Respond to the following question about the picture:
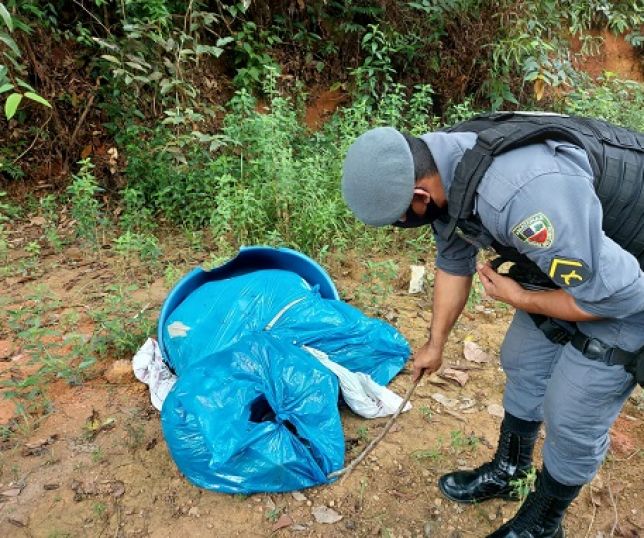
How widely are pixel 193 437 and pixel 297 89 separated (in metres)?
4.12

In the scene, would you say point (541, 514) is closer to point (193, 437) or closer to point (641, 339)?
point (641, 339)

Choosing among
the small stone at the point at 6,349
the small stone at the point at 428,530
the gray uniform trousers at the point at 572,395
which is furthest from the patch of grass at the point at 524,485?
the small stone at the point at 6,349

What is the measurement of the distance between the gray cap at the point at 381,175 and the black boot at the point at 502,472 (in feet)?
3.38

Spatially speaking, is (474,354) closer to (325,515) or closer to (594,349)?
(325,515)

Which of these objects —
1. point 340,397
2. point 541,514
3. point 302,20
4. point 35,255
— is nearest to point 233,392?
point 340,397

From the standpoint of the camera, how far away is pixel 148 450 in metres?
2.37

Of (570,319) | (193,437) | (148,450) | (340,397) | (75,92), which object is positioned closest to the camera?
(570,319)

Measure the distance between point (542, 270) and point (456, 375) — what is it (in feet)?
4.98

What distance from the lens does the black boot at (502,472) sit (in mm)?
2090

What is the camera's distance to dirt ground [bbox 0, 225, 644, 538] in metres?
2.09

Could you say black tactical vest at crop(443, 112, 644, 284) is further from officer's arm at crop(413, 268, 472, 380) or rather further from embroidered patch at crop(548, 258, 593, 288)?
officer's arm at crop(413, 268, 472, 380)

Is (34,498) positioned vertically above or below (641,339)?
below

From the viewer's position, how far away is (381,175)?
59.0 inches

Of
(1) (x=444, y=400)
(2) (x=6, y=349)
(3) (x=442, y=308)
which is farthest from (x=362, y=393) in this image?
(2) (x=6, y=349)
